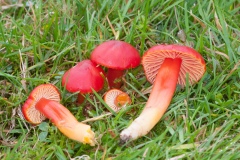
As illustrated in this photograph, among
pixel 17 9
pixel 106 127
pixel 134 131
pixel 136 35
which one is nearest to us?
pixel 134 131

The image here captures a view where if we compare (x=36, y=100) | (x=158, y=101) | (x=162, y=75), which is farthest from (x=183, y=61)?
(x=36, y=100)

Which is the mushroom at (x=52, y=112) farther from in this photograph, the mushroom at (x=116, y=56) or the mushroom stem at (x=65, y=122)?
the mushroom at (x=116, y=56)

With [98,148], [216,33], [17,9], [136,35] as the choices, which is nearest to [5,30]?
[17,9]

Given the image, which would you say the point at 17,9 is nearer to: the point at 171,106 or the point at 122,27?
the point at 122,27

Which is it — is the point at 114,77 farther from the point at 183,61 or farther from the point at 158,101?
the point at 183,61

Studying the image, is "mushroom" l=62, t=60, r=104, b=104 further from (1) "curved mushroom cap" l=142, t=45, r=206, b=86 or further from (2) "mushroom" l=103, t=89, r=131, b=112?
(1) "curved mushroom cap" l=142, t=45, r=206, b=86

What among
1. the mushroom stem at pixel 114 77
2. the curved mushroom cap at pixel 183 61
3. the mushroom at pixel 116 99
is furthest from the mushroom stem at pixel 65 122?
the curved mushroom cap at pixel 183 61
